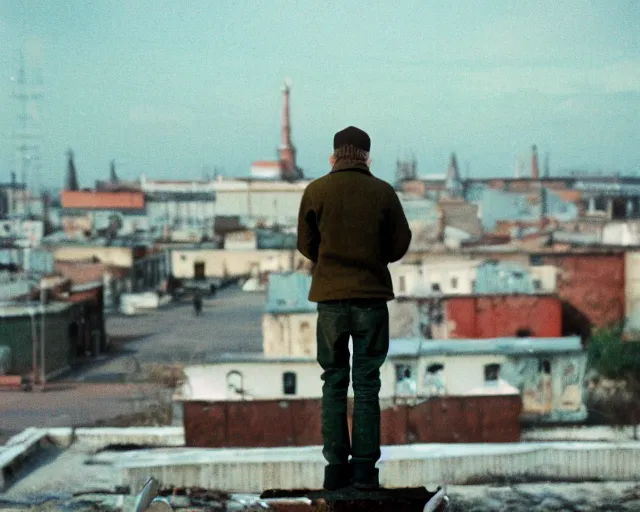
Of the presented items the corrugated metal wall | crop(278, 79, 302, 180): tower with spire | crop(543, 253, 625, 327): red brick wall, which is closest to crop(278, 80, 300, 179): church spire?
crop(278, 79, 302, 180): tower with spire

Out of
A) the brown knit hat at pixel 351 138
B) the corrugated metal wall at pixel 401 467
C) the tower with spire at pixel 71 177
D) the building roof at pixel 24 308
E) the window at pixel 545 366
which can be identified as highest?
the tower with spire at pixel 71 177

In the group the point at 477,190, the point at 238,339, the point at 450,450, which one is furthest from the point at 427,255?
the point at 477,190

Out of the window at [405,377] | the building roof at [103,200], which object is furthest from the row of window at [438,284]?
the building roof at [103,200]

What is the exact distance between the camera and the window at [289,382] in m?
12.1

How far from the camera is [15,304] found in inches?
677

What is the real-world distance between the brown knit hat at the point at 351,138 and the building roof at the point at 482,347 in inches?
369

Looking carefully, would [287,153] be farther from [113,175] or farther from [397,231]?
[397,231]

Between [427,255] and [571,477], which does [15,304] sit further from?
[571,477]

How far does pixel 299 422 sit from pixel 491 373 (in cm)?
297

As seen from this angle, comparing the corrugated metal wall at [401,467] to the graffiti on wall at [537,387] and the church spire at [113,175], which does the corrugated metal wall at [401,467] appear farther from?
the church spire at [113,175]

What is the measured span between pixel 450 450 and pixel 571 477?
971 millimetres

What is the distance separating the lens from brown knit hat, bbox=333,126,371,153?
285 centimetres

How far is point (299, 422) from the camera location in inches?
418

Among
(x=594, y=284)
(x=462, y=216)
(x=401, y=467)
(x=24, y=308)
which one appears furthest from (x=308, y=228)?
(x=462, y=216)
